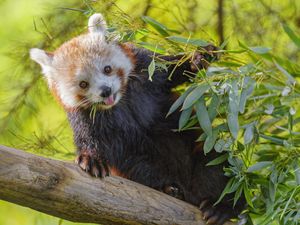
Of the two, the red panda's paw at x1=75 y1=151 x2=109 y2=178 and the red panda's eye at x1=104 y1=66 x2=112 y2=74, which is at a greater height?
the red panda's eye at x1=104 y1=66 x2=112 y2=74

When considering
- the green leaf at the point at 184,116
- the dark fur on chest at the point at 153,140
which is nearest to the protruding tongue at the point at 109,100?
the dark fur on chest at the point at 153,140

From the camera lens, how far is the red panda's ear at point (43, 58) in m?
3.59

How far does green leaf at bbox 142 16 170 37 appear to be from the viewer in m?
3.29

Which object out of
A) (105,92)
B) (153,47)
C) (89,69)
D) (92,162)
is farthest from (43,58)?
(92,162)

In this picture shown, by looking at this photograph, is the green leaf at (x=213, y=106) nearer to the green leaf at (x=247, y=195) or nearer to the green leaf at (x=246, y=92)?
the green leaf at (x=246, y=92)

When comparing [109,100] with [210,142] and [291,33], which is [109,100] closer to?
[210,142]

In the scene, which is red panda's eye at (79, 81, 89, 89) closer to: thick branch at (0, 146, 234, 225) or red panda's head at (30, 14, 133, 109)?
red panda's head at (30, 14, 133, 109)

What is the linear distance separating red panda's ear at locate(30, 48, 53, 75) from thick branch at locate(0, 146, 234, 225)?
2.68 ft

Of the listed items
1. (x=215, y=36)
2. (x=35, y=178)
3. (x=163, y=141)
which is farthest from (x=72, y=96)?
(x=215, y=36)

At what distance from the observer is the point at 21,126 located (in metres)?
3.89

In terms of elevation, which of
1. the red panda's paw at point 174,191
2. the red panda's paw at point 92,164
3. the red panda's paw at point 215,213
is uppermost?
the red panda's paw at point 92,164

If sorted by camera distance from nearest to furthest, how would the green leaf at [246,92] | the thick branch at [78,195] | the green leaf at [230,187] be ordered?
the thick branch at [78,195], the green leaf at [246,92], the green leaf at [230,187]

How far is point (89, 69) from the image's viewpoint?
3459 millimetres

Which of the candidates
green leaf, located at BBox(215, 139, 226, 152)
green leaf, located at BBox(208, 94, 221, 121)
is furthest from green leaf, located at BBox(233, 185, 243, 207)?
green leaf, located at BBox(208, 94, 221, 121)
